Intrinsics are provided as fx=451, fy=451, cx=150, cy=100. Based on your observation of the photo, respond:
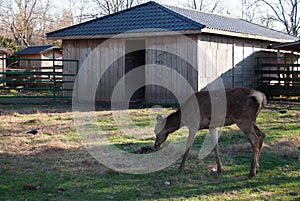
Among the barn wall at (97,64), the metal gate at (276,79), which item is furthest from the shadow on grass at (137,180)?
the metal gate at (276,79)

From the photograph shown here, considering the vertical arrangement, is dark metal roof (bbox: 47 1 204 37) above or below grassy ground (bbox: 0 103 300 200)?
above

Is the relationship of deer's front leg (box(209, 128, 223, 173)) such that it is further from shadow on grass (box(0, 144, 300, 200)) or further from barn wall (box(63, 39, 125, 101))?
barn wall (box(63, 39, 125, 101))

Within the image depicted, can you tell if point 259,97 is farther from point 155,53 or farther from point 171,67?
point 155,53

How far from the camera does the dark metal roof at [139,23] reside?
14.9 meters

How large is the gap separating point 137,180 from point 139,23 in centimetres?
1059

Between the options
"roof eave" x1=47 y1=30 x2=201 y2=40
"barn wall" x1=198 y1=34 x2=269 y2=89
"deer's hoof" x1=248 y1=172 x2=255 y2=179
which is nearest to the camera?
"deer's hoof" x1=248 y1=172 x2=255 y2=179

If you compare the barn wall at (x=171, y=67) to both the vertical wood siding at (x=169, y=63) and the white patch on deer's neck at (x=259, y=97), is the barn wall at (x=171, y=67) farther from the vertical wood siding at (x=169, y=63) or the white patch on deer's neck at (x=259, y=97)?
the white patch on deer's neck at (x=259, y=97)

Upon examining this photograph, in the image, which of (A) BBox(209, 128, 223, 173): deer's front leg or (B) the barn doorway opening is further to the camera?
(B) the barn doorway opening

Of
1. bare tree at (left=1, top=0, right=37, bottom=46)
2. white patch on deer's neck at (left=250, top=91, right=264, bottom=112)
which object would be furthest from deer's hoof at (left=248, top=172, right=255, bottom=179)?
bare tree at (left=1, top=0, right=37, bottom=46)

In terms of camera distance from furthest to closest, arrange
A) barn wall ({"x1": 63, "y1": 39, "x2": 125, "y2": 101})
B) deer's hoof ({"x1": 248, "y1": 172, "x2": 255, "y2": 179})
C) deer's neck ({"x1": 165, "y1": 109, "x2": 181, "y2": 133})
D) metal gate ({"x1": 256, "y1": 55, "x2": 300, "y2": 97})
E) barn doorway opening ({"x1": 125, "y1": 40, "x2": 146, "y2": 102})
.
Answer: metal gate ({"x1": 256, "y1": 55, "x2": 300, "y2": 97}) < barn doorway opening ({"x1": 125, "y1": 40, "x2": 146, "y2": 102}) < barn wall ({"x1": 63, "y1": 39, "x2": 125, "y2": 101}) < deer's neck ({"x1": 165, "y1": 109, "x2": 181, "y2": 133}) < deer's hoof ({"x1": 248, "y1": 172, "x2": 255, "y2": 179})

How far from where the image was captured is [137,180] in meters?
6.12

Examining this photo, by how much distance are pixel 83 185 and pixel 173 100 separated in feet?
31.8

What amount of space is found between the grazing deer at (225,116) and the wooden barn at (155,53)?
7739 mm

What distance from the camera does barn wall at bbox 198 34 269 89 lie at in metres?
15.2
